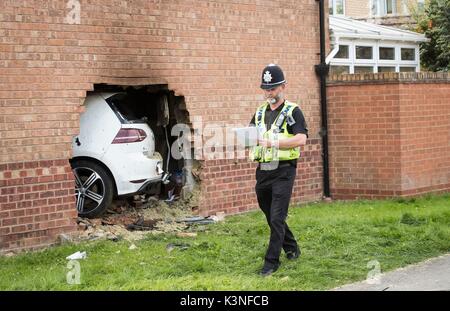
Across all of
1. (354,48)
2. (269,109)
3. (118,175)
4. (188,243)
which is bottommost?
(188,243)

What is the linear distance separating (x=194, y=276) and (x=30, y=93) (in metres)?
3.44

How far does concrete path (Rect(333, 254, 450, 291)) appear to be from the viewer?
7.13 m

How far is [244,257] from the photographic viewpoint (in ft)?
27.6

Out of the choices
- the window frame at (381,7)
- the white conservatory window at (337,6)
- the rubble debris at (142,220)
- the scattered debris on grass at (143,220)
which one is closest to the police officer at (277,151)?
the scattered debris on grass at (143,220)

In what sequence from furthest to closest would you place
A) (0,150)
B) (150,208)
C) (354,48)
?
(354,48), (150,208), (0,150)

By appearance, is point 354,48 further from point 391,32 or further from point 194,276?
point 194,276

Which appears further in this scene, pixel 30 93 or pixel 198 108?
pixel 198 108

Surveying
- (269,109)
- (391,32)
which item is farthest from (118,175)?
(391,32)

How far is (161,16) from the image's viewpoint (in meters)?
10.8

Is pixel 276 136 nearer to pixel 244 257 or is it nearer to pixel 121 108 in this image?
pixel 244 257

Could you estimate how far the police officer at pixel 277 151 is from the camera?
7.62 meters

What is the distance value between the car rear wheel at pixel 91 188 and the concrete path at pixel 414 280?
4.22m

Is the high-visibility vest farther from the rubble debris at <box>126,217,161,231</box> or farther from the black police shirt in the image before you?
the rubble debris at <box>126,217,161,231</box>

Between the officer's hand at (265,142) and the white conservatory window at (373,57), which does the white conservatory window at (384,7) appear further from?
the officer's hand at (265,142)
